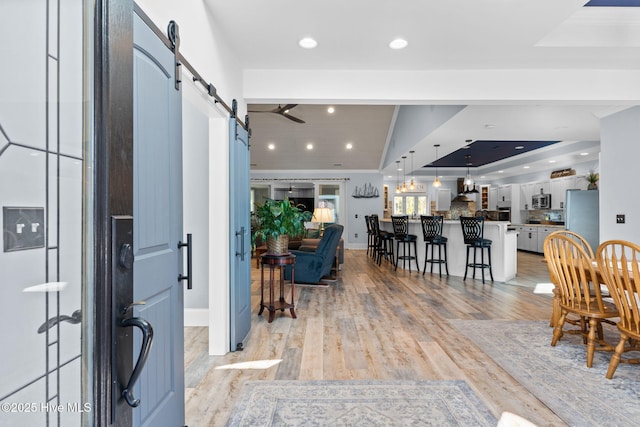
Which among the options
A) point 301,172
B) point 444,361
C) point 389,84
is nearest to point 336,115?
point 301,172

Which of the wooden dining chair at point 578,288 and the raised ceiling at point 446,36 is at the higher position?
the raised ceiling at point 446,36

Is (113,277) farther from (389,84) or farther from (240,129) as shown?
(389,84)

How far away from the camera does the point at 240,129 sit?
302 centimetres

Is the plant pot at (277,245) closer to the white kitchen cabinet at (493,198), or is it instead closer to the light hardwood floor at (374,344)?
the light hardwood floor at (374,344)

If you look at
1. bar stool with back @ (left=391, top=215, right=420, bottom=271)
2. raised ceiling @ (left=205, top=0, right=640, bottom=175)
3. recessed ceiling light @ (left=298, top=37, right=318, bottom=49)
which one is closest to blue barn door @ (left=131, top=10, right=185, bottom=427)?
raised ceiling @ (left=205, top=0, right=640, bottom=175)

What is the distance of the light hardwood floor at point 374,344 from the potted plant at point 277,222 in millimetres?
933

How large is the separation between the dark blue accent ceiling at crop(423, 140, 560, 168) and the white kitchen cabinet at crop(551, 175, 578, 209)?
1504 mm

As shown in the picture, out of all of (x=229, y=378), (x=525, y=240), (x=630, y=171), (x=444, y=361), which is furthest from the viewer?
(x=525, y=240)

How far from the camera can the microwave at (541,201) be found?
365 inches

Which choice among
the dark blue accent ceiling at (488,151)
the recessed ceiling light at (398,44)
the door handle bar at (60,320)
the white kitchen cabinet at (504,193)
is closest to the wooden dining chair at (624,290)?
the recessed ceiling light at (398,44)

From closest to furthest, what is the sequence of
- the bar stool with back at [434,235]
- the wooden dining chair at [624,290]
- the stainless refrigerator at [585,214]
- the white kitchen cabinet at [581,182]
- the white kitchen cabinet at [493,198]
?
1. the wooden dining chair at [624,290]
2. the stainless refrigerator at [585,214]
3. the bar stool with back at [434,235]
4. the white kitchen cabinet at [581,182]
5. the white kitchen cabinet at [493,198]

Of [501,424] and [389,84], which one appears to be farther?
[389,84]

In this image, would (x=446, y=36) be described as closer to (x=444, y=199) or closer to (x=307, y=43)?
(x=307, y=43)

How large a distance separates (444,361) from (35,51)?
115 inches
